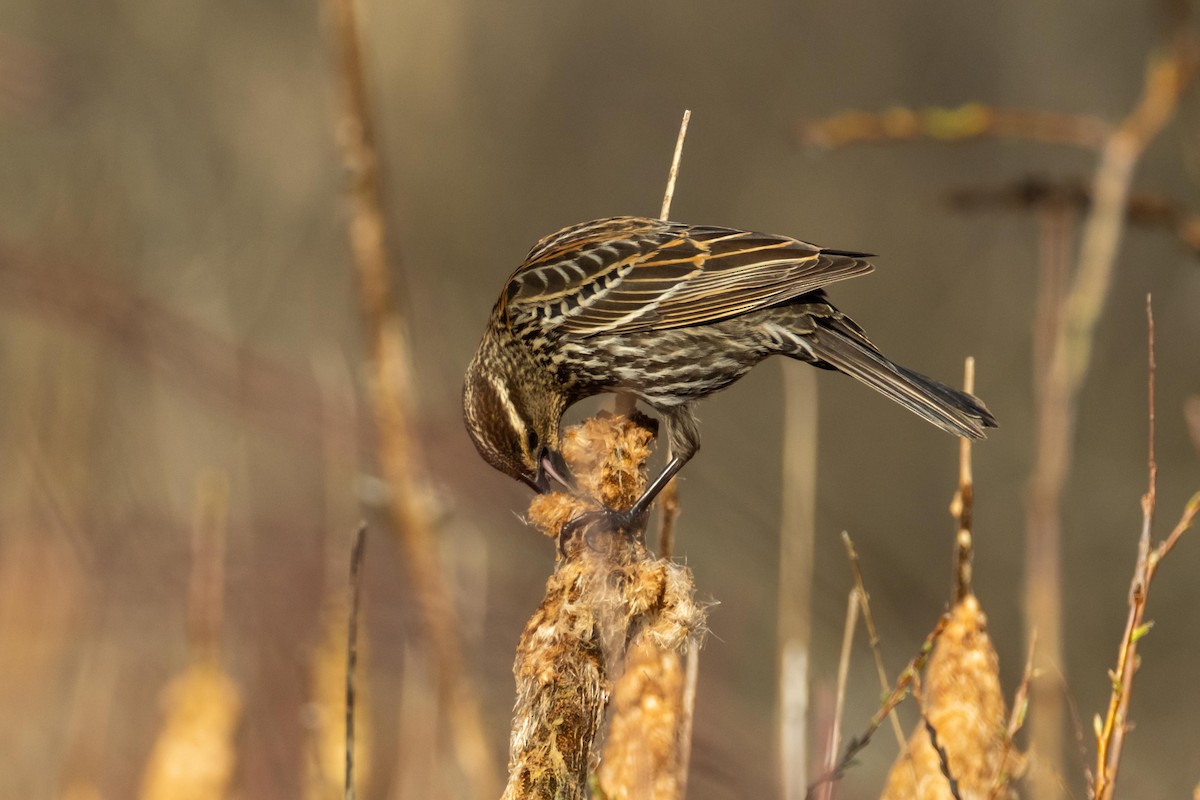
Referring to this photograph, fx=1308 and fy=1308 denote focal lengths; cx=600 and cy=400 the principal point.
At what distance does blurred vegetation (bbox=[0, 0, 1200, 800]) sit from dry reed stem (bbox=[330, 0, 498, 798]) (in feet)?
6.17

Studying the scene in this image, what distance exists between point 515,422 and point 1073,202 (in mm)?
1505

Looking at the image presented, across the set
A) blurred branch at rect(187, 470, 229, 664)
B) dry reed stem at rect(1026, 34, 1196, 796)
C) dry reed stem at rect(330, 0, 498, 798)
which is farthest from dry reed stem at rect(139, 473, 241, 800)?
dry reed stem at rect(1026, 34, 1196, 796)

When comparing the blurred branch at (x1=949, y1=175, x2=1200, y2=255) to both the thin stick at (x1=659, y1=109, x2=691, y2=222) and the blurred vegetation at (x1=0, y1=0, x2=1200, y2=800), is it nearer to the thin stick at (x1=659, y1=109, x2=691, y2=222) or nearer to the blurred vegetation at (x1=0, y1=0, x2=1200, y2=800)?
the thin stick at (x1=659, y1=109, x2=691, y2=222)

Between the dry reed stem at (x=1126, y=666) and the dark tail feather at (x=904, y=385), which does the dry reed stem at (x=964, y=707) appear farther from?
the dark tail feather at (x=904, y=385)

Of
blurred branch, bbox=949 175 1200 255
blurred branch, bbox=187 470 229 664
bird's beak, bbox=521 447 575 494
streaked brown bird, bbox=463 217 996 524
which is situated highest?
blurred branch, bbox=949 175 1200 255

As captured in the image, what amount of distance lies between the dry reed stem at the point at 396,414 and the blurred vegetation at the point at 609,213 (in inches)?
74.1

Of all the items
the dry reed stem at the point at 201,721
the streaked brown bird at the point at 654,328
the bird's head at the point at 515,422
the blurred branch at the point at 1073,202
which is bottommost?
the dry reed stem at the point at 201,721

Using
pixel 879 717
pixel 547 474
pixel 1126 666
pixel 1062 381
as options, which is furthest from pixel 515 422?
pixel 1126 666

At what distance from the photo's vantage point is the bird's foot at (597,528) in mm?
2223

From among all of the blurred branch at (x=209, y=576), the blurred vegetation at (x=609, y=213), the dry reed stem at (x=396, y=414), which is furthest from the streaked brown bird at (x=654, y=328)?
the blurred vegetation at (x=609, y=213)

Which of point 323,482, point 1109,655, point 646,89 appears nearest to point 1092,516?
point 1109,655

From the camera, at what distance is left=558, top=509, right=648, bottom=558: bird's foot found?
7.29ft

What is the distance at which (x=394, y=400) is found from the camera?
3291 millimetres

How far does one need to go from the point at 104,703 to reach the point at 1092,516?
6798 mm
